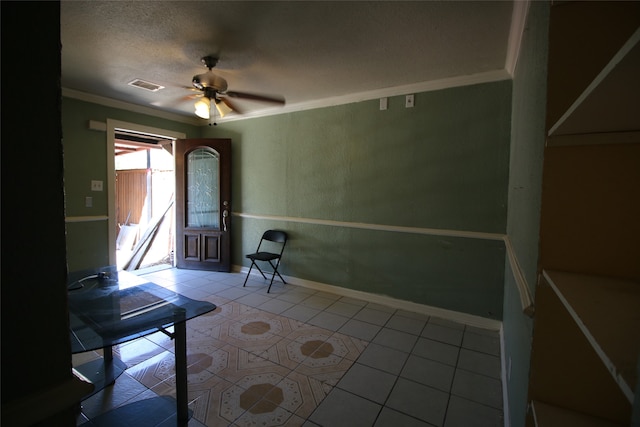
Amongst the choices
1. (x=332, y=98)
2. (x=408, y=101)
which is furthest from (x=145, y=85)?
(x=408, y=101)

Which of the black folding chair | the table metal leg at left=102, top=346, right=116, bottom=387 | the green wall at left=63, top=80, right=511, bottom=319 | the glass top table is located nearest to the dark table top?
the glass top table

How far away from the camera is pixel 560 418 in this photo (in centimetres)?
88

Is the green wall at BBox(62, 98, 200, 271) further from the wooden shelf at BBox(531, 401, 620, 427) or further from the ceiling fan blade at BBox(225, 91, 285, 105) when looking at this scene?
the wooden shelf at BBox(531, 401, 620, 427)

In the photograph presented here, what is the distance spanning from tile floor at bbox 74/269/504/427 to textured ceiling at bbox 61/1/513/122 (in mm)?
2550

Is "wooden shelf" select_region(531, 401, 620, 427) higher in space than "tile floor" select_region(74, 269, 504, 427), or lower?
higher

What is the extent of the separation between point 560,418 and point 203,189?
487 cm

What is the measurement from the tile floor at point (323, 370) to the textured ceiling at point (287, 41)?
2550 millimetres

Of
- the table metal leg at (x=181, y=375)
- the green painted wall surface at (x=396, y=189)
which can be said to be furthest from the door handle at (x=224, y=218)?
the table metal leg at (x=181, y=375)

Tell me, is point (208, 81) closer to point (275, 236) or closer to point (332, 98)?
point (332, 98)

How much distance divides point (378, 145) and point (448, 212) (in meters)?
1.10

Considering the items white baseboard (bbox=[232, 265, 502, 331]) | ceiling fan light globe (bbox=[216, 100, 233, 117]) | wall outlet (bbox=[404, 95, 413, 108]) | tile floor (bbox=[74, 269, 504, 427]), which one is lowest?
tile floor (bbox=[74, 269, 504, 427])

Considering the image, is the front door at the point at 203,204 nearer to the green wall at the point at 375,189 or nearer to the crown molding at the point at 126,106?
the green wall at the point at 375,189

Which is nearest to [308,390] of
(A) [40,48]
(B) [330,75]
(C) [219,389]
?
(C) [219,389]

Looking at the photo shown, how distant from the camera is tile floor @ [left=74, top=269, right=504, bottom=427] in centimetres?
180
